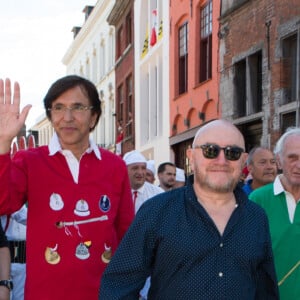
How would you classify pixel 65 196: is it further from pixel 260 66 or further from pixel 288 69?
pixel 260 66

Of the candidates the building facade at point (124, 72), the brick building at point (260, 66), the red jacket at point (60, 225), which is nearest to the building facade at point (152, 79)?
the building facade at point (124, 72)

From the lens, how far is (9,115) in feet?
10.8

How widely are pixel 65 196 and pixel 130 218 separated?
48cm

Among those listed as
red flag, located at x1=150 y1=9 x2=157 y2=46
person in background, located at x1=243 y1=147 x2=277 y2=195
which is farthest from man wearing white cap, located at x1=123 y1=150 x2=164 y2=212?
red flag, located at x1=150 y1=9 x2=157 y2=46

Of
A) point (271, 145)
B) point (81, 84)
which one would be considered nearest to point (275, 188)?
point (81, 84)

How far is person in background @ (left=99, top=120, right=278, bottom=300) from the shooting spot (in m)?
2.87

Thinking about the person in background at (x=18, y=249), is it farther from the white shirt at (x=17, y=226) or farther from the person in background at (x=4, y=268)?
the person in background at (x=4, y=268)

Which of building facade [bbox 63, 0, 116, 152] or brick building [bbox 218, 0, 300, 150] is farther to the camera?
building facade [bbox 63, 0, 116, 152]

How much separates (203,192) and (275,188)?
1311mm

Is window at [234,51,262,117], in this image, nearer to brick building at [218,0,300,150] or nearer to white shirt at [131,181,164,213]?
brick building at [218,0,300,150]

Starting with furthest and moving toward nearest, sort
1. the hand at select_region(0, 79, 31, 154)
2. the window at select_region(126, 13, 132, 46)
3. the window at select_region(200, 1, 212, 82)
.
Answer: the window at select_region(126, 13, 132, 46) < the window at select_region(200, 1, 212, 82) < the hand at select_region(0, 79, 31, 154)

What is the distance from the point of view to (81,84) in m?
3.68

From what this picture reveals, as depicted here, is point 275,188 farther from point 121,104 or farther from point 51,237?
point 121,104

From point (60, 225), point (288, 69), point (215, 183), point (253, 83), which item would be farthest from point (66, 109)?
point (253, 83)
